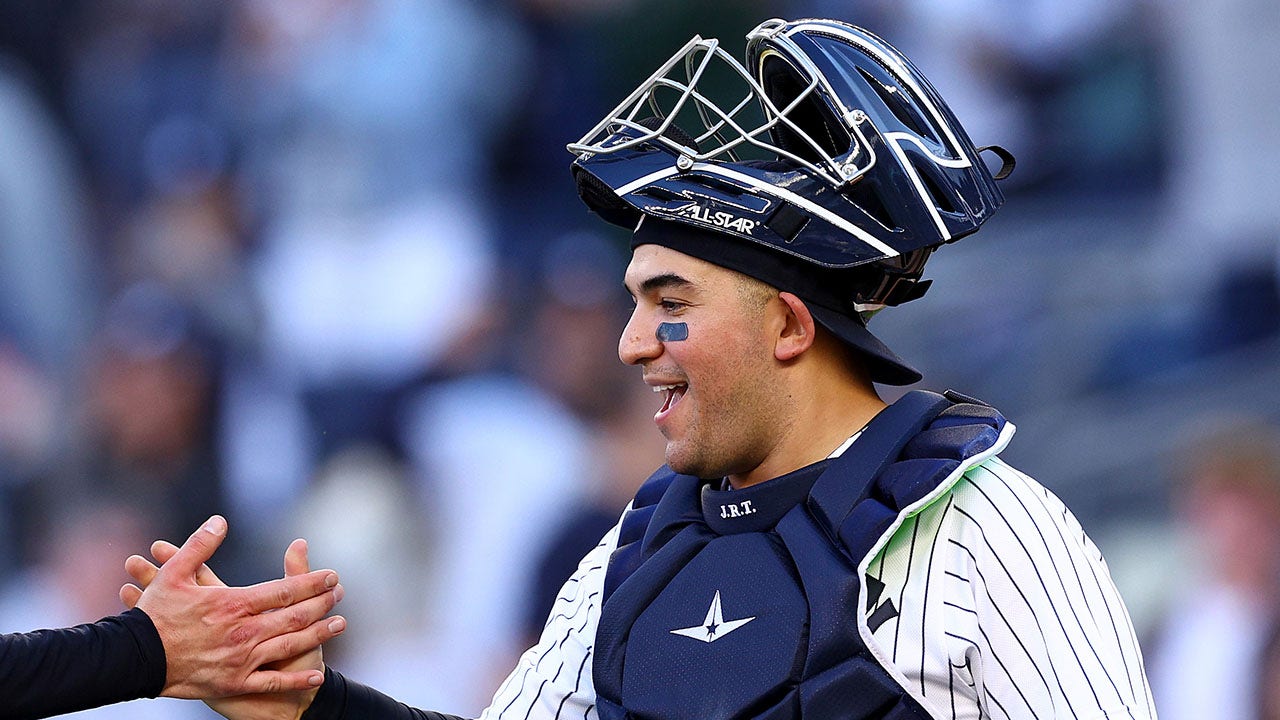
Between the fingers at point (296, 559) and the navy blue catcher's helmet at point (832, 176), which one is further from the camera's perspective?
the fingers at point (296, 559)

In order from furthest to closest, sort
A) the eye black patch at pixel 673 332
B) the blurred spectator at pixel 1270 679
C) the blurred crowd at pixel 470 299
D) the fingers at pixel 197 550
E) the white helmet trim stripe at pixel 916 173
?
1. the blurred crowd at pixel 470 299
2. the blurred spectator at pixel 1270 679
3. the fingers at pixel 197 550
4. the eye black patch at pixel 673 332
5. the white helmet trim stripe at pixel 916 173

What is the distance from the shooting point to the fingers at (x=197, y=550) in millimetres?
2654

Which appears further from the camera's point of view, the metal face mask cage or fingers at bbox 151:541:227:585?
fingers at bbox 151:541:227:585

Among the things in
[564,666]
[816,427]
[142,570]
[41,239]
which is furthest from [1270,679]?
[41,239]

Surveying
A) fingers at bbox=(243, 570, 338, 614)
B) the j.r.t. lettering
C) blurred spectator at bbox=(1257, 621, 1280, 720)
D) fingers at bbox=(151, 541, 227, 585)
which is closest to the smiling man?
the j.r.t. lettering

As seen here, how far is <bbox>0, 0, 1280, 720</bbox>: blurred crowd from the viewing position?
5.41m

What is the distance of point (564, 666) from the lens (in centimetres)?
268

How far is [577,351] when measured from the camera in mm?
5703

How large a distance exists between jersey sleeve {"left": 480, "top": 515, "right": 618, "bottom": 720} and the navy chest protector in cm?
11

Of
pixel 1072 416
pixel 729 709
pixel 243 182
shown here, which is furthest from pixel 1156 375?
pixel 729 709

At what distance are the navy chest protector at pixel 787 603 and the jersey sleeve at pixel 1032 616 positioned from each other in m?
0.09

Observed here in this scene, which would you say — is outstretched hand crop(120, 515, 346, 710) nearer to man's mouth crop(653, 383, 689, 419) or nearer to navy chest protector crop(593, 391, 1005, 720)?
navy chest protector crop(593, 391, 1005, 720)

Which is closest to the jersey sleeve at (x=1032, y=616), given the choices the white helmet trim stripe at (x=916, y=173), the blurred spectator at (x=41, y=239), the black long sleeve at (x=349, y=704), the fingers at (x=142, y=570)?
the white helmet trim stripe at (x=916, y=173)

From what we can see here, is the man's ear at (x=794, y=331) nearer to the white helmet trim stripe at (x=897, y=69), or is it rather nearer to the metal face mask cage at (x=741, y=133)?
the metal face mask cage at (x=741, y=133)
